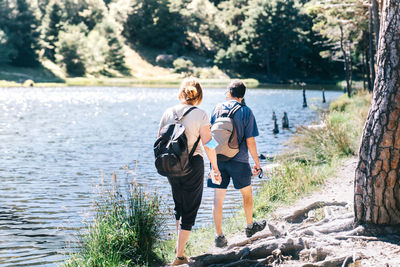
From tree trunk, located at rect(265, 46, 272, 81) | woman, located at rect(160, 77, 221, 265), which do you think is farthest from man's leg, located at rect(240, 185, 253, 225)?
tree trunk, located at rect(265, 46, 272, 81)

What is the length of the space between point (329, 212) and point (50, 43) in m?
82.7

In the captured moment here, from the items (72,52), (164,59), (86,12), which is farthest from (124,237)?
(86,12)

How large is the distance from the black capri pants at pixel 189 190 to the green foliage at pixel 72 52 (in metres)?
75.5

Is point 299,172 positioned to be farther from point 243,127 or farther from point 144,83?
point 144,83

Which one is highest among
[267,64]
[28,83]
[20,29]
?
[20,29]

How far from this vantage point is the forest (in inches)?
2986

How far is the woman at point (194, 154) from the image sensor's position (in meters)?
5.31

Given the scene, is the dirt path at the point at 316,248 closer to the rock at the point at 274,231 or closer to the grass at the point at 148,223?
the rock at the point at 274,231

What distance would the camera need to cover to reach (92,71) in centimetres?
8188

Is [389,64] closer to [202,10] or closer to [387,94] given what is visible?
[387,94]

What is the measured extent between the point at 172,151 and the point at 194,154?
380mm

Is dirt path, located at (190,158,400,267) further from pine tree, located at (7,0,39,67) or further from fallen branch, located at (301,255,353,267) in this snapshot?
pine tree, located at (7,0,39,67)

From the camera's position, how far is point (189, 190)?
539cm

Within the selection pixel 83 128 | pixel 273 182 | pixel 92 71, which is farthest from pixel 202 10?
pixel 273 182
